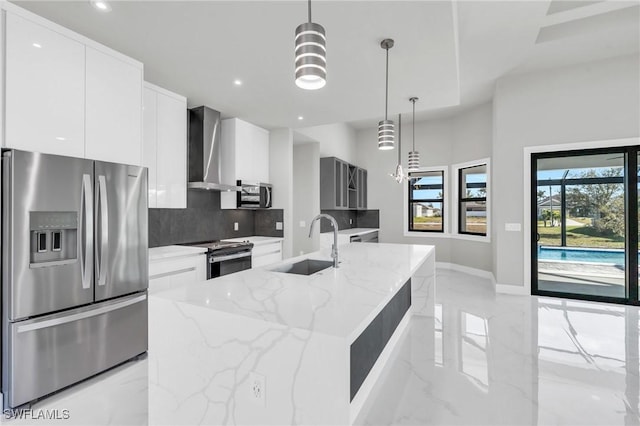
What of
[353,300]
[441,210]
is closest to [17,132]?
[353,300]

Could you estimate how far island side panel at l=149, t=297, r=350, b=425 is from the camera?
116cm

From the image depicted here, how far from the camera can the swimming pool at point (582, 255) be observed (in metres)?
4.33

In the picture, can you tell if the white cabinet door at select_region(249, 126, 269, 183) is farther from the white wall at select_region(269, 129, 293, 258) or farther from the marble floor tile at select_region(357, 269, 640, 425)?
the marble floor tile at select_region(357, 269, 640, 425)

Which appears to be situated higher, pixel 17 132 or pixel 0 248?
pixel 17 132

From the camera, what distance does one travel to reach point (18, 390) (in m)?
1.97

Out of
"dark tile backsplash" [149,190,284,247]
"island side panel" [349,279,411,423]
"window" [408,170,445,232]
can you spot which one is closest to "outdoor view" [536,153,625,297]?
"window" [408,170,445,232]

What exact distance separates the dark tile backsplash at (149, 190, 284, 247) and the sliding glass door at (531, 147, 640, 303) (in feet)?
13.1

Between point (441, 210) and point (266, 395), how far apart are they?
21.3 feet

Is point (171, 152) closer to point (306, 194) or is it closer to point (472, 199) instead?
point (306, 194)

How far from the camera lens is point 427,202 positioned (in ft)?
23.5

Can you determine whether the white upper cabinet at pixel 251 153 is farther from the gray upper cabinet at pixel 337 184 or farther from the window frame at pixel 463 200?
the window frame at pixel 463 200

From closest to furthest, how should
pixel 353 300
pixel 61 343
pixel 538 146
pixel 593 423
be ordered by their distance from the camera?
pixel 353 300 → pixel 593 423 → pixel 61 343 → pixel 538 146

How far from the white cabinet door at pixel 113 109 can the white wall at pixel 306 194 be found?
10.6ft

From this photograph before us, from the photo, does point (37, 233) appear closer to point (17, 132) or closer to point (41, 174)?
point (41, 174)
